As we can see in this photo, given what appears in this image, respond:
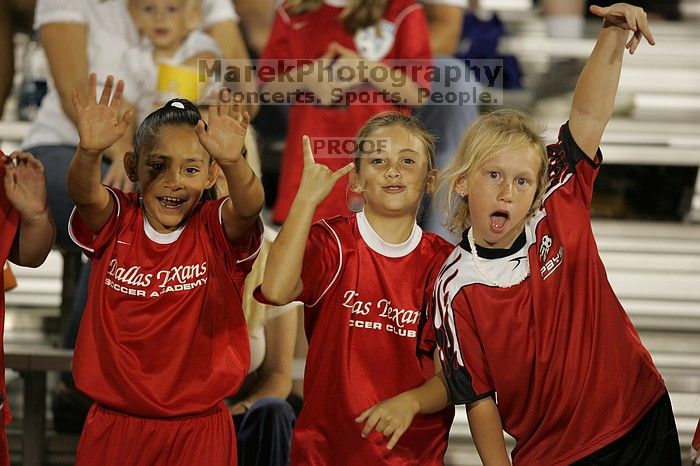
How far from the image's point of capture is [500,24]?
136 inches

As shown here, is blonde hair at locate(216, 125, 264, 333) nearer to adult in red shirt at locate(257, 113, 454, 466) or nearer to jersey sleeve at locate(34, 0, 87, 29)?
adult in red shirt at locate(257, 113, 454, 466)

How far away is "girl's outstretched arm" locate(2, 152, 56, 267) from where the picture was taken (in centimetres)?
198

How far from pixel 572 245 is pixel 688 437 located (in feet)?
3.62

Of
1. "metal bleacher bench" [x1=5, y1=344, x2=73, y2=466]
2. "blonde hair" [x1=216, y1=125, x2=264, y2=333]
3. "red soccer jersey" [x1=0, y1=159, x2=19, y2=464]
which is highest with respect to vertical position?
"red soccer jersey" [x1=0, y1=159, x2=19, y2=464]

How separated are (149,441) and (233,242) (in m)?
0.39

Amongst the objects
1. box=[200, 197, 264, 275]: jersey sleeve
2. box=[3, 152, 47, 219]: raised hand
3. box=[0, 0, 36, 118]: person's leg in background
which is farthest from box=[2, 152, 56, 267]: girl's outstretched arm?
box=[0, 0, 36, 118]: person's leg in background

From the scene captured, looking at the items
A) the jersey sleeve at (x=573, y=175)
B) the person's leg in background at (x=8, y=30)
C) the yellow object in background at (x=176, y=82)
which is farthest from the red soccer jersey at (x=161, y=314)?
the person's leg in background at (x=8, y=30)

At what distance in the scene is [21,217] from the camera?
6.63 feet

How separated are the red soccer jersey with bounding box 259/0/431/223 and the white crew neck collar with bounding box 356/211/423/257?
2.56ft

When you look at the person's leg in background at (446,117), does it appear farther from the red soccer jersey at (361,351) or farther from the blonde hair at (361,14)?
the red soccer jersey at (361,351)

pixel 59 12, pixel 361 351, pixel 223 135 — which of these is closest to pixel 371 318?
pixel 361 351

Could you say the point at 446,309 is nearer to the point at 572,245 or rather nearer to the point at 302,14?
the point at 572,245

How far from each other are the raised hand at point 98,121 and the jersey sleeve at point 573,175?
77cm

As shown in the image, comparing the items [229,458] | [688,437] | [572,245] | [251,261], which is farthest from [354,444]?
[688,437]
